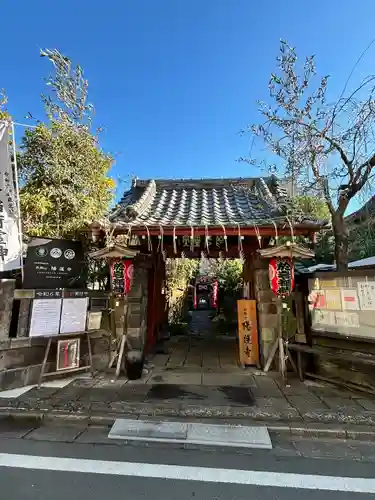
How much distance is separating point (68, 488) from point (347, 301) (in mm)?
5351

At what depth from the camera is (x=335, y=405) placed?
444 cm

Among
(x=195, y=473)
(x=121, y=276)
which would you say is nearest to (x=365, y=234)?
(x=121, y=276)

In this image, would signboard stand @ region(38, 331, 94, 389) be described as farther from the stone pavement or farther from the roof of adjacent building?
the roof of adjacent building

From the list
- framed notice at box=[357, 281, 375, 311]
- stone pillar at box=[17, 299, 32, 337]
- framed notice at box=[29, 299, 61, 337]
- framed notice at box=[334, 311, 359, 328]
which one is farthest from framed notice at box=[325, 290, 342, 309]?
stone pillar at box=[17, 299, 32, 337]

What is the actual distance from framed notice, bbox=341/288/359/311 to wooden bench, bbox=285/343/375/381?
2.73 ft

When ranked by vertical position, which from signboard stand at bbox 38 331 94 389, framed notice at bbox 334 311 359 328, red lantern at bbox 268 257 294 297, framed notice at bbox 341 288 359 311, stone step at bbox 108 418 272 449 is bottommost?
stone step at bbox 108 418 272 449

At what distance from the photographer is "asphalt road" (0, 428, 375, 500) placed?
2.59 m

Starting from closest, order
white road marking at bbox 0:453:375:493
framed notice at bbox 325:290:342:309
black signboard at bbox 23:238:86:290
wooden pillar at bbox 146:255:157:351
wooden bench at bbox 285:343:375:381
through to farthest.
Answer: white road marking at bbox 0:453:375:493
wooden bench at bbox 285:343:375:381
framed notice at bbox 325:290:342:309
black signboard at bbox 23:238:86:290
wooden pillar at bbox 146:255:157:351

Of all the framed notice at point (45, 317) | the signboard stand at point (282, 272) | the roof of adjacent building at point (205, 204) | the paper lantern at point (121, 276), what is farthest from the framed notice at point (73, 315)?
the signboard stand at point (282, 272)

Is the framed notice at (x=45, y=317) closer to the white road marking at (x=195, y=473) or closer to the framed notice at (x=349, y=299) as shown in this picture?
the white road marking at (x=195, y=473)

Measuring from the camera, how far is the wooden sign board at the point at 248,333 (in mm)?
6746

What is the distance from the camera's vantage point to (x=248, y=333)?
6863 mm

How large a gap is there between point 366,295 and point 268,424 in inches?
121

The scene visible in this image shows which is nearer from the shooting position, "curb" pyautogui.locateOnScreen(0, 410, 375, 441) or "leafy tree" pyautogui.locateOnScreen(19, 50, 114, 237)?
"curb" pyautogui.locateOnScreen(0, 410, 375, 441)
